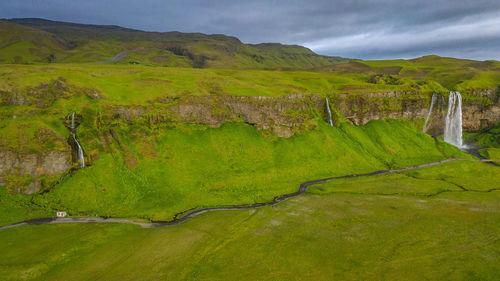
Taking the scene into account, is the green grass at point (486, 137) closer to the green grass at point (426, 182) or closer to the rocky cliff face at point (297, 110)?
the rocky cliff face at point (297, 110)

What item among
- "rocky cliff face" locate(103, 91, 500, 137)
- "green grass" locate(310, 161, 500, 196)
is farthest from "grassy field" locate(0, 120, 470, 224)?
"green grass" locate(310, 161, 500, 196)

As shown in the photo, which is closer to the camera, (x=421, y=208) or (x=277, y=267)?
(x=277, y=267)

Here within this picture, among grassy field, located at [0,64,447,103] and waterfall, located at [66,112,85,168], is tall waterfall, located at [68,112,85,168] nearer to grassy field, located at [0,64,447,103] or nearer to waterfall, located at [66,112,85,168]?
waterfall, located at [66,112,85,168]

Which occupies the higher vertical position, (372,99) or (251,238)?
(372,99)

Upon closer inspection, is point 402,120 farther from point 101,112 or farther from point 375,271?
point 101,112

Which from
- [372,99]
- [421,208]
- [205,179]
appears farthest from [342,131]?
[205,179]

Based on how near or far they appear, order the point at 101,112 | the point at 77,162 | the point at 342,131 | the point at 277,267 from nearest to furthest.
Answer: the point at 277,267 < the point at 77,162 < the point at 101,112 < the point at 342,131

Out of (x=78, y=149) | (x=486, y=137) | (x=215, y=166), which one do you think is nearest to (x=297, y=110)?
(x=215, y=166)

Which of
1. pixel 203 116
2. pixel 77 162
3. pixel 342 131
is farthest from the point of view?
pixel 342 131
